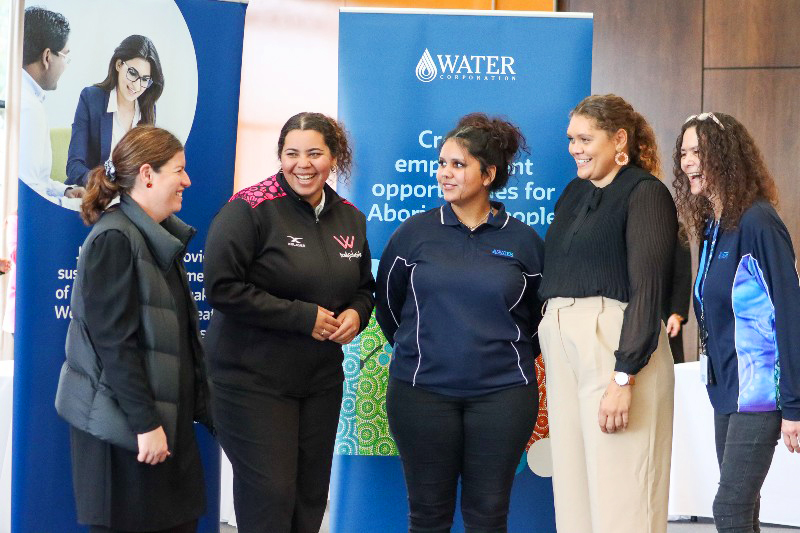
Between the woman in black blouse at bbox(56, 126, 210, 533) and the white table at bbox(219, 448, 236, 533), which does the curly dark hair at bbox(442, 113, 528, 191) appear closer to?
the woman in black blouse at bbox(56, 126, 210, 533)

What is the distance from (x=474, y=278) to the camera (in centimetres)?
254

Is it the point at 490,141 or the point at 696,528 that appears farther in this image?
the point at 696,528

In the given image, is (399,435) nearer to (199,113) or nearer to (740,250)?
(740,250)

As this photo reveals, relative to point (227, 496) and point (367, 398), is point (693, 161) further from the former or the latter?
point (227, 496)

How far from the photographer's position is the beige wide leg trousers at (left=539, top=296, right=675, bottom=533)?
225cm

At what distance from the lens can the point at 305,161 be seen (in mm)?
2490

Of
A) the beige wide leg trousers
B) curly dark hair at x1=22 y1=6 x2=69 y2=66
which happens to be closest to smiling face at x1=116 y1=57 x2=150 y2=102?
curly dark hair at x1=22 y1=6 x2=69 y2=66

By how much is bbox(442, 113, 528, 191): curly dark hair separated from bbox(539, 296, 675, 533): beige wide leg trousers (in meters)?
0.55

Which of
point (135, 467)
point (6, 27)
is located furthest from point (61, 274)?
point (6, 27)

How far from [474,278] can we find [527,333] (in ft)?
0.85

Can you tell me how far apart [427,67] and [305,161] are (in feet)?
2.99

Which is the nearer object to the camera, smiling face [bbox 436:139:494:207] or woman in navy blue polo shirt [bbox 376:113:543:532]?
woman in navy blue polo shirt [bbox 376:113:543:532]

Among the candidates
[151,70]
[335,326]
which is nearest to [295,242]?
[335,326]

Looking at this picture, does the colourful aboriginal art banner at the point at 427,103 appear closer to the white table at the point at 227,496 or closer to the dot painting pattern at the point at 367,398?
the dot painting pattern at the point at 367,398
